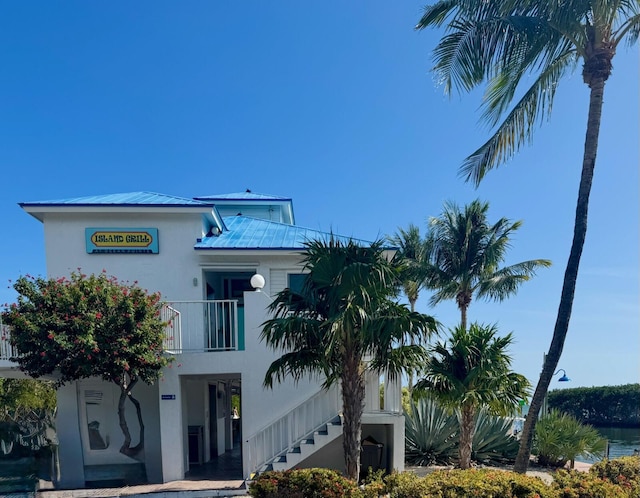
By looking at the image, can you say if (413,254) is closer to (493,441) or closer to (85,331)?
(493,441)

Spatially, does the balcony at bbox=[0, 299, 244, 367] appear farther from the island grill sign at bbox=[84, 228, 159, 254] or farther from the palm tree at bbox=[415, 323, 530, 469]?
the palm tree at bbox=[415, 323, 530, 469]

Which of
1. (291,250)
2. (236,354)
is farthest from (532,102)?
(236,354)

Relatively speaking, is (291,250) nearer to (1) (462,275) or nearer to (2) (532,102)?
(2) (532,102)

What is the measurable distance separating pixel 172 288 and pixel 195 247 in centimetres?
121

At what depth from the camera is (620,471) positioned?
6719 millimetres

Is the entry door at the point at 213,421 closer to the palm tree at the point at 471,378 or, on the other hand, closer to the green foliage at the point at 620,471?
the palm tree at the point at 471,378

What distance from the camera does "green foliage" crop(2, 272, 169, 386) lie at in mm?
8328

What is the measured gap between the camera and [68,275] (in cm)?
1102

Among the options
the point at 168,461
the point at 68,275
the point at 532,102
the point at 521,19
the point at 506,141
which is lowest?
the point at 168,461

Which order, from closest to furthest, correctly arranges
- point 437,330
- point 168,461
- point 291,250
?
point 437,330 < point 168,461 < point 291,250

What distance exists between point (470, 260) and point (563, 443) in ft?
26.3

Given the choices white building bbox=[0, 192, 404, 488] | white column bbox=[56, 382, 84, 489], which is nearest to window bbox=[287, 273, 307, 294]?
white building bbox=[0, 192, 404, 488]

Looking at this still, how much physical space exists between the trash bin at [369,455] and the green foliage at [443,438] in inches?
84.3

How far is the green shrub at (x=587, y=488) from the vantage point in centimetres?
557
